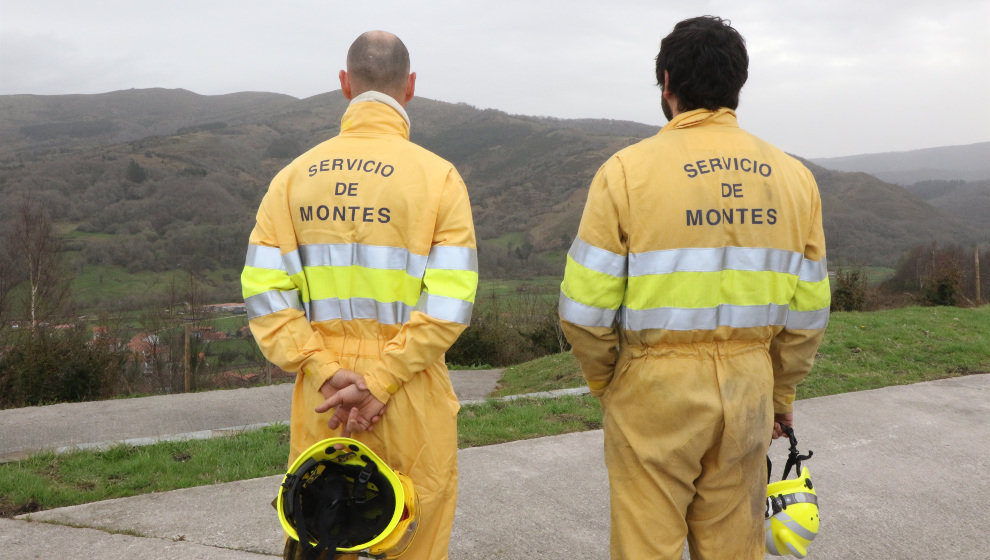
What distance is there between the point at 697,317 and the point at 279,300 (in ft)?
4.55

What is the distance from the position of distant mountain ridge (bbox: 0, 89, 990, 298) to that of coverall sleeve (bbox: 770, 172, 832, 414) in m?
47.4

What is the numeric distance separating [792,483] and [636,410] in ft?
2.43

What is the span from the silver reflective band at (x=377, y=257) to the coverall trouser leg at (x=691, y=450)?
2.54ft

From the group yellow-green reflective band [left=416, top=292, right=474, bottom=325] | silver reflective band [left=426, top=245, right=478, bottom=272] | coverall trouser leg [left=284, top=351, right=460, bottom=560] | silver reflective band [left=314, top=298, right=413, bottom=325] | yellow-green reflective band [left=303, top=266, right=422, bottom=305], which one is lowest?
coverall trouser leg [left=284, top=351, right=460, bottom=560]

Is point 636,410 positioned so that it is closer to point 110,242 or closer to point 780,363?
point 780,363

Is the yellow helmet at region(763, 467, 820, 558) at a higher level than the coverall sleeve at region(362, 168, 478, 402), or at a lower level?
lower

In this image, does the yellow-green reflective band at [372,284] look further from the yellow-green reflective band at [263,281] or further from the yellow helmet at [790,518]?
the yellow helmet at [790,518]

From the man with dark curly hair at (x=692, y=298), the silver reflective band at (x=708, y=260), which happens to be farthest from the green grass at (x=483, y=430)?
the silver reflective band at (x=708, y=260)

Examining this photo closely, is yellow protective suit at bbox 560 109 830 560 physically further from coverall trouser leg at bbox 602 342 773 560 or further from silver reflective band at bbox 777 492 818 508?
silver reflective band at bbox 777 492 818 508

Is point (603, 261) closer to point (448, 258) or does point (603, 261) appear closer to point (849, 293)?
point (448, 258)

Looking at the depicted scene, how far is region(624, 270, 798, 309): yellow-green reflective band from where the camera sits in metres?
2.23

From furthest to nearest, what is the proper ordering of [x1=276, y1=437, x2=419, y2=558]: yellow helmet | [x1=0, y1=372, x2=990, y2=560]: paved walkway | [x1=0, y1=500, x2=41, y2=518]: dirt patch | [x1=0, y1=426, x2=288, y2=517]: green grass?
[x1=0, y1=426, x2=288, y2=517]: green grass
[x1=0, y1=500, x2=41, y2=518]: dirt patch
[x1=0, y1=372, x2=990, y2=560]: paved walkway
[x1=276, y1=437, x2=419, y2=558]: yellow helmet

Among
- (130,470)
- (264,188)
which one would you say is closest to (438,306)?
(130,470)

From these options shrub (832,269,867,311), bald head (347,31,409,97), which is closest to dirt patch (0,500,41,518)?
bald head (347,31,409,97)
